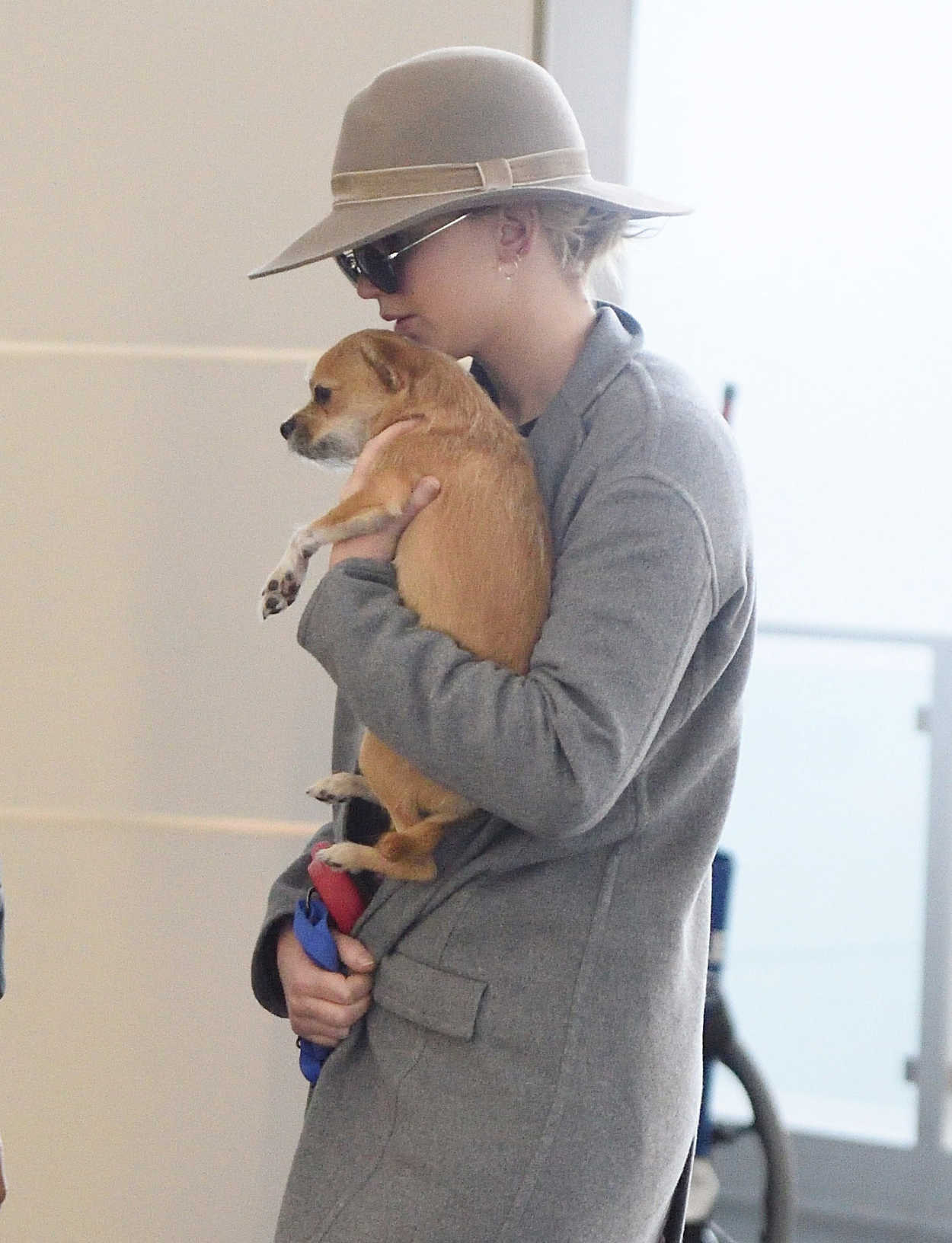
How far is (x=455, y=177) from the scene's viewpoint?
99 centimetres

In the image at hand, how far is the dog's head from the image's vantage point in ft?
3.63

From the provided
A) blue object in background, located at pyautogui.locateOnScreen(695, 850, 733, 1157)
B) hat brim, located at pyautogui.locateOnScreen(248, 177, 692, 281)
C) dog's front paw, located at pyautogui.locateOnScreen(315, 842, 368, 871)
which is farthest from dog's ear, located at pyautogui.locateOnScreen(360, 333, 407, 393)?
blue object in background, located at pyautogui.locateOnScreen(695, 850, 733, 1157)

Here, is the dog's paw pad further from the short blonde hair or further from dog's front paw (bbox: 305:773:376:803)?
the short blonde hair

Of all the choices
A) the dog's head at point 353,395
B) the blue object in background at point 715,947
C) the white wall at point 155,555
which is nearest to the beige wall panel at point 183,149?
the white wall at point 155,555

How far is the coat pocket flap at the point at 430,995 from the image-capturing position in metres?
0.97

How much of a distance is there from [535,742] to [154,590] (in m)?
1.20

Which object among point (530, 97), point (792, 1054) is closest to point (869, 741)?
point (792, 1054)

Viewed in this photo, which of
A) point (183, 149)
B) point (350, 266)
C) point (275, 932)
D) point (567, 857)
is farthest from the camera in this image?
point (183, 149)

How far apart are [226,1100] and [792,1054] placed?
3.59 feet

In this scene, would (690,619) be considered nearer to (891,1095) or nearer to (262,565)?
(262,565)

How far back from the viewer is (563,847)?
97 cm

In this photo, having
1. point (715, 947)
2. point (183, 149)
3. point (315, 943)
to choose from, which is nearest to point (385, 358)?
point (315, 943)

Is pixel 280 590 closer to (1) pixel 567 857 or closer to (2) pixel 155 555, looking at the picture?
(1) pixel 567 857

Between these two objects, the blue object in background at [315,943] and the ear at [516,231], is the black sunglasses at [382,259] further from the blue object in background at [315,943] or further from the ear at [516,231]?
the blue object in background at [315,943]
